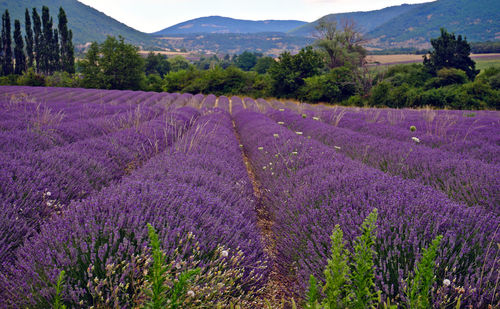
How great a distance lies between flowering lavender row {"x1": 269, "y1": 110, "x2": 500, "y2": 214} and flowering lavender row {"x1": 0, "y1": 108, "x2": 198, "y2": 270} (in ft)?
11.5

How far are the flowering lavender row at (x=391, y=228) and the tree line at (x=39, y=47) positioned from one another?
147ft

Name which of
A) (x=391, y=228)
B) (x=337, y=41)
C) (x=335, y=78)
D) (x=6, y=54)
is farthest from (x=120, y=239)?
(x=6, y=54)

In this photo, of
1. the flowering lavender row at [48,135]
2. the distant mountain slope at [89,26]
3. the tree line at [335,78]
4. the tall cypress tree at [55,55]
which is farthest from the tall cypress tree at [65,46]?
the distant mountain slope at [89,26]

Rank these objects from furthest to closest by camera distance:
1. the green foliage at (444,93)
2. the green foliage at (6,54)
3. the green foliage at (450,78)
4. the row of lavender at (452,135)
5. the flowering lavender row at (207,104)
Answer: the green foliage at (6,54)
the green foliage at (450,78)
the green foliage at (444,93)
the flowering lavender row at (207,104)
the row of lavender at (452,135)

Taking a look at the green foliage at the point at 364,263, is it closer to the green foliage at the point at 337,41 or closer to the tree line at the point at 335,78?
the tree line at the point at 335,78

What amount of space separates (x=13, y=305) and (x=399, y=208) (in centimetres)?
216

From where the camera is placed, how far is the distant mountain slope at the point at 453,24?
121 metres

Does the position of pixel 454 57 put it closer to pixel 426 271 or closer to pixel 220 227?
pixel 220 227

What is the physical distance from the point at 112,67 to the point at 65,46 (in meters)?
14.3

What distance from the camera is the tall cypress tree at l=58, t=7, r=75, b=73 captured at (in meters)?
37.3

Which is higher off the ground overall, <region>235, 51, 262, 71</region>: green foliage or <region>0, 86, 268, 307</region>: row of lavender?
<region>235, 51, 262, 71</region>: green foliage

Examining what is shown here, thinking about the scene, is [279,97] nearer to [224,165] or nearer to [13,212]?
[224,165]

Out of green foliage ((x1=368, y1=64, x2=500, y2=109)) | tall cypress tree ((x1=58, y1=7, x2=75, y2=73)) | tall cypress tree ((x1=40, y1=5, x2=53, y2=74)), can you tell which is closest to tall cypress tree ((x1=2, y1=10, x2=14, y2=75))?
tall cypress tree ((x1=40, y1=5, x2=53, y2=74))

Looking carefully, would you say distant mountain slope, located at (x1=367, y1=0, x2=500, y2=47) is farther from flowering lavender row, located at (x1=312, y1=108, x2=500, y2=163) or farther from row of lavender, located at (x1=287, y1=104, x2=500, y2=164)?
flowering lavender row, located at (x1=312, y1=108, x2=500, y2=163)
